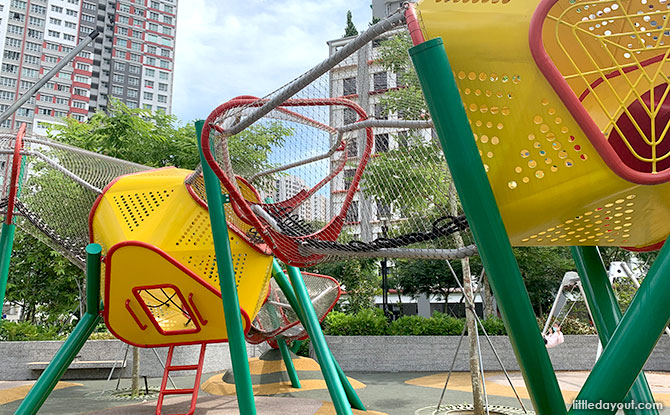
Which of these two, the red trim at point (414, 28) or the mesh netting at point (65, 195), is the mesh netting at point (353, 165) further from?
the mesh netting at point (65, 195)

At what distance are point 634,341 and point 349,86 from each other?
134 inches

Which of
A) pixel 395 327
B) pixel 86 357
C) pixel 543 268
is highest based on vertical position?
pixel 543 268

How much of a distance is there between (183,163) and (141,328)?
9.69 m

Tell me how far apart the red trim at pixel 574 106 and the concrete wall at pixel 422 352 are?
11.9 metres

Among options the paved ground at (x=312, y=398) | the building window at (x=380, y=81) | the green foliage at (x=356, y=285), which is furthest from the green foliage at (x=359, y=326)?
the building window at (x=380, y=81)

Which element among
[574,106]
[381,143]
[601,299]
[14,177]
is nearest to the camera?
[574,106]

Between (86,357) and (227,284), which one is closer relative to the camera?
(227,284)

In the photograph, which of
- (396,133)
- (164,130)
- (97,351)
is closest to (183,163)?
(164,130)

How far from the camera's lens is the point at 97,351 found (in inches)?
512

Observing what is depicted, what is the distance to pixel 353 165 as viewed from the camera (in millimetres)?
5496

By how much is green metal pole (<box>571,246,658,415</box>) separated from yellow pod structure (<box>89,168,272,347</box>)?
3933mm

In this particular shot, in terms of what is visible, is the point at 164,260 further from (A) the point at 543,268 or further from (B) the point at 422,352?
(A) the point at 543,268

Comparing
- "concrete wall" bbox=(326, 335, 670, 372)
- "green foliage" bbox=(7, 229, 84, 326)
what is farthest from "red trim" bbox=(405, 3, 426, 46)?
"green foliage" bbox=(7, 229, 84, 326)

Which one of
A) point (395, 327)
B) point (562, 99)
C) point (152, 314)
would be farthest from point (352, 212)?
point (395, 327)
